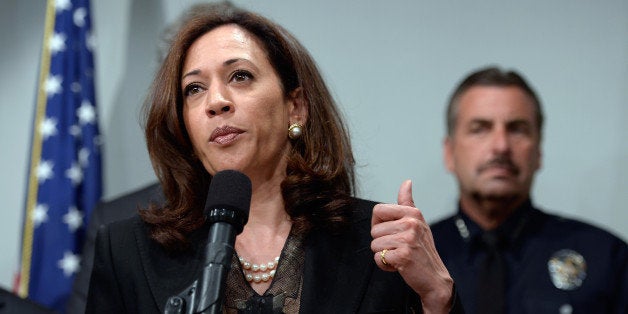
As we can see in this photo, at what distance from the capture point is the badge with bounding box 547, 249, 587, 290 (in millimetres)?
3074

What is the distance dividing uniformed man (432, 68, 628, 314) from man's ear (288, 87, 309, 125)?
121 centimetres

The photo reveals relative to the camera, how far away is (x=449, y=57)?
12.6 ft

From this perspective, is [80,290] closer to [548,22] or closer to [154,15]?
[154,15]

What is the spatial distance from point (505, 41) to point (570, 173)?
23.0 inches

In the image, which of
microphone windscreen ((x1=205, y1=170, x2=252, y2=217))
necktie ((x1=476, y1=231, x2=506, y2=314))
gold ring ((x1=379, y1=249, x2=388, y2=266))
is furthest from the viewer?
necktie ((x1=476, y1=231, x2=506, y2=314))

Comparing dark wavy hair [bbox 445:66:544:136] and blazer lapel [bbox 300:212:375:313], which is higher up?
dark wavy hair [bbox 445:66:544:136]

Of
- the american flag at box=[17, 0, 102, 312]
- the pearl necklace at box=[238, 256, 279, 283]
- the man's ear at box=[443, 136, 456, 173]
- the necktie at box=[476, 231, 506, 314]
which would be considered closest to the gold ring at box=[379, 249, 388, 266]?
the pearl necklace at box=[238, 256, 279, 283]

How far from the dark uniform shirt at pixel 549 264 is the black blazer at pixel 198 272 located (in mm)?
1213

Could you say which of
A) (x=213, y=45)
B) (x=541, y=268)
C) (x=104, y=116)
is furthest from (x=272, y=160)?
(x=104, y=116)

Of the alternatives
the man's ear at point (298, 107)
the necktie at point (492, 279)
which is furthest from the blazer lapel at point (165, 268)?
the necktie at point (492, 279)

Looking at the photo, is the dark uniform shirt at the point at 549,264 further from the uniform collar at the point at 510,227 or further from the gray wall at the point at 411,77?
the gray wall at the point at 411,77

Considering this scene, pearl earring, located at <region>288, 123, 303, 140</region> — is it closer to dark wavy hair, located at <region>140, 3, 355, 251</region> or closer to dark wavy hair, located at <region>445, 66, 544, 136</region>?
dark wavy hair, located at <region>140, 3, 355, 251</region>

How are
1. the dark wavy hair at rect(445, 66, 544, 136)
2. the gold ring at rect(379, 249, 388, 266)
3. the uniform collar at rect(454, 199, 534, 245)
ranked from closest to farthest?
the gold ring at rect(379, 249, 388, 266) → the uniform collar at rect(454, 199, 534, 245) → the dark wavy hair at rect(445, 66, 544, 136)

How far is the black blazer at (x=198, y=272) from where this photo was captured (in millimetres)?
1857
